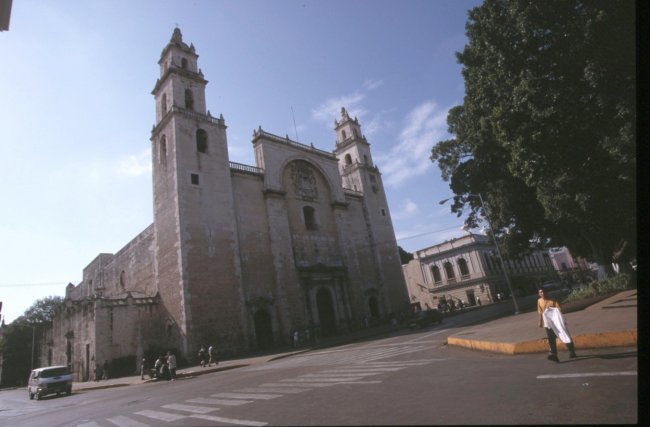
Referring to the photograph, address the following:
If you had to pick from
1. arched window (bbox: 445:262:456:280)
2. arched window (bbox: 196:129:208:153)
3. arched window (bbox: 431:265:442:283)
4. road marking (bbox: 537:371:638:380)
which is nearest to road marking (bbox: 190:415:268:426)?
road marking (bbox: 537:371:638:380)

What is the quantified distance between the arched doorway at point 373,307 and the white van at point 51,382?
78.4 feet

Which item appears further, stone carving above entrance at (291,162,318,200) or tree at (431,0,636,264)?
stone carving above entrance at (291,162,318,200)

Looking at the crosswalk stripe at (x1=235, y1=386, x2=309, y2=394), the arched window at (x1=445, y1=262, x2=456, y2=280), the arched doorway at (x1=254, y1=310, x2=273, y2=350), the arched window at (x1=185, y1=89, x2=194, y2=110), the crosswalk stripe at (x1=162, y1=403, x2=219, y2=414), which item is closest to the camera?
the crosswalk stripe at (x1=162, y1=403, x2=219, y2=414)

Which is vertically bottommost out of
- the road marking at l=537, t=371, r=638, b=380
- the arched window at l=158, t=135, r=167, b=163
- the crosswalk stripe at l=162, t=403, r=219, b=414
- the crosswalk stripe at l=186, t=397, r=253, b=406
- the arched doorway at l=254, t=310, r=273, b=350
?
the road marking at l=537, t=371, r=638, b=380

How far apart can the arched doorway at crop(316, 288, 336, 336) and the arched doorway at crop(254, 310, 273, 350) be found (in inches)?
196

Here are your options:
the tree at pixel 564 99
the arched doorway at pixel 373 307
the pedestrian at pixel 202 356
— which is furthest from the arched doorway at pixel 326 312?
the tree at pixel 564 99

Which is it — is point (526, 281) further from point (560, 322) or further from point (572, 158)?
point (560, 322)

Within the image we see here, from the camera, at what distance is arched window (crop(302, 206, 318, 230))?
110 feet

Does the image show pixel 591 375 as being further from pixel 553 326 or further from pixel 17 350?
pixel 17 350

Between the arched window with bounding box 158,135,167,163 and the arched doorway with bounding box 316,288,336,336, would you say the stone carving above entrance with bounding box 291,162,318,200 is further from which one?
the arched window with bounding box 158,135,167,163

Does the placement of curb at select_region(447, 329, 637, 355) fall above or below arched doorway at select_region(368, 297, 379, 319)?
below

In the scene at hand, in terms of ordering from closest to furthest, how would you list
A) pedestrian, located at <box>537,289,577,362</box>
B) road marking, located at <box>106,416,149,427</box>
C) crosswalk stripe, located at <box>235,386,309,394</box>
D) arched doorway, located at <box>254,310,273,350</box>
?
road marking, located at <box>106,416,149,427</box>
pedestrian, located at <box>537,289,577,362</box>
crosswalk stripe, located at <box>235,386,309,394</box>
arched doorway, located at <box>254,310,273,350</box>

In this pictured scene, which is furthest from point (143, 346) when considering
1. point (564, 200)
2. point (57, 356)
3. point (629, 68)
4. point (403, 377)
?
point (629, 68)

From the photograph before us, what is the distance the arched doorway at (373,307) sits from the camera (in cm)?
3462
